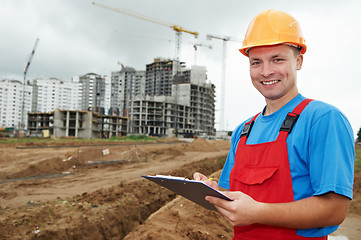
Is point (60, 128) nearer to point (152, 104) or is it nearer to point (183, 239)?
point (152, 104)

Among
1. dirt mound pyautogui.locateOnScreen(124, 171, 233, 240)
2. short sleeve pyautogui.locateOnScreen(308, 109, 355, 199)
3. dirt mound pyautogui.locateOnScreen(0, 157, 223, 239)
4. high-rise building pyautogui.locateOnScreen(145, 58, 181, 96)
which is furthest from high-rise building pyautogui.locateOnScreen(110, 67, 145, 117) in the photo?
short sleeve pyautogui.locateOnScreen(308, 109, 355, 199)

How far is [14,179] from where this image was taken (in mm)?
12172

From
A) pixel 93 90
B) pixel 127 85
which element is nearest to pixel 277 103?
pixel 127 85

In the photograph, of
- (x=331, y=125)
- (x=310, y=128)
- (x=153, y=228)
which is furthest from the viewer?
(x=153, y=228)

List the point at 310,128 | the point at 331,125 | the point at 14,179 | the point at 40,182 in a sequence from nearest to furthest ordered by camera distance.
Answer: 1. the point at 331,125
2. the point at 310,128
3. the point at 40,182
4. the point at 14,179

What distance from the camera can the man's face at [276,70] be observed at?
1.52m

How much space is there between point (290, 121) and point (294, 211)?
48 cm

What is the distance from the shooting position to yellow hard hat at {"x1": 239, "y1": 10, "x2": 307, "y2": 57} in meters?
1.50

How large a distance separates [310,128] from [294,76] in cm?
40

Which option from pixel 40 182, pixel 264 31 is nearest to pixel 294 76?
pixel 264 31

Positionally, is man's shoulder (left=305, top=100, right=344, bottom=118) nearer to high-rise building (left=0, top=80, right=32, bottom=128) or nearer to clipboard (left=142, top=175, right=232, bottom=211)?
clipboard (left=142, top=175, right=232, bottom=211)

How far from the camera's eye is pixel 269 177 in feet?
4.53

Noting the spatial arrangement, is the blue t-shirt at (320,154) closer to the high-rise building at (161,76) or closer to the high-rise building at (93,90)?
the high-rise building at (161,76)

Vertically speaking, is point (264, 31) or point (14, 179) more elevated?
point (264, 31)
